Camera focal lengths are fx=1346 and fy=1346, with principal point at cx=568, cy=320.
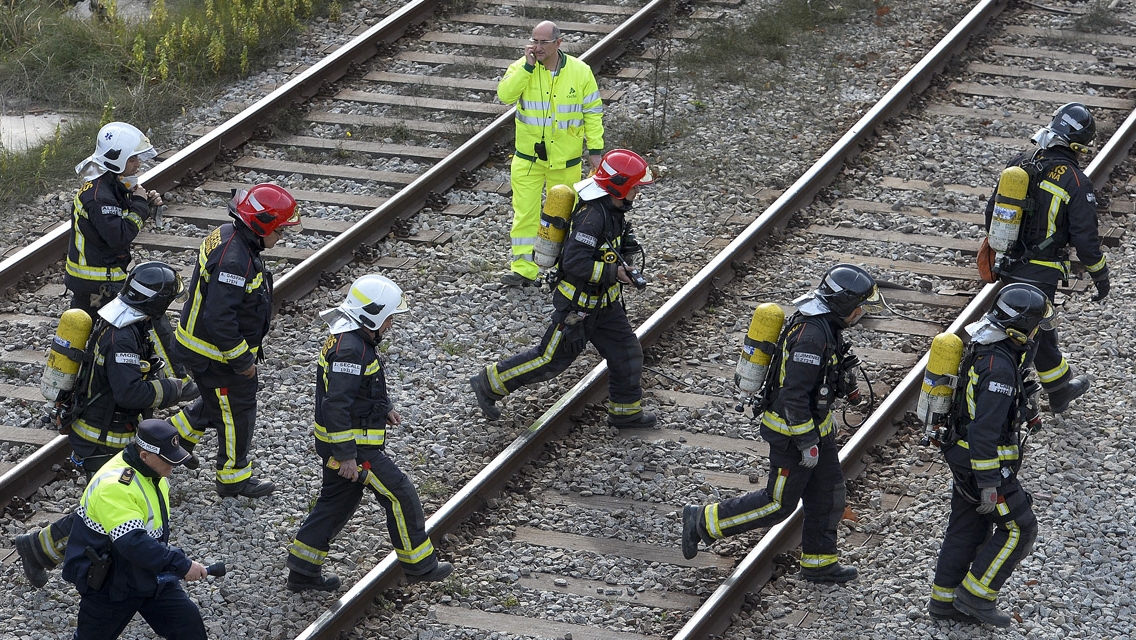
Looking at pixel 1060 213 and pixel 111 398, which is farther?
pixel 1060 213

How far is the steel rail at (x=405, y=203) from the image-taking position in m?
10.8

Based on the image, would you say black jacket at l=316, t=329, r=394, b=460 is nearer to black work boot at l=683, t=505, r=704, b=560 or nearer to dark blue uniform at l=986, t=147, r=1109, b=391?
black work boot at l=683, t=505, r=704, b=560

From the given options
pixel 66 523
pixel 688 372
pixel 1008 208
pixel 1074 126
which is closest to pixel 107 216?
pixel 66 523

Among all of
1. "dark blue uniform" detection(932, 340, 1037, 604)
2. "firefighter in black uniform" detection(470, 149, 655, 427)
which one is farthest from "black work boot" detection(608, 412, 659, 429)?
"dark blue uniform" detection(932, 340, 1037, 604)

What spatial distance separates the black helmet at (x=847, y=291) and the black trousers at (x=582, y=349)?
2.01 meters

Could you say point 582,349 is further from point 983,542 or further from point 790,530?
point 983,542

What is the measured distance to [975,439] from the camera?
743 cm

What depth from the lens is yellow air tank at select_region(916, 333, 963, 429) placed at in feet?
24.5

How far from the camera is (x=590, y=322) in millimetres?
9383

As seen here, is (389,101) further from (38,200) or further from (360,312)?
(360,312)

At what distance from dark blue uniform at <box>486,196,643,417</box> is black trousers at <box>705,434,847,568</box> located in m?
1.55

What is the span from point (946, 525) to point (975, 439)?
1.38 metres

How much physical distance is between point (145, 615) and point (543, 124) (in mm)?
5430

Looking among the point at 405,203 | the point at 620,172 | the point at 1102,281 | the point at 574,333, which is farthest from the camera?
the point at 405,203
